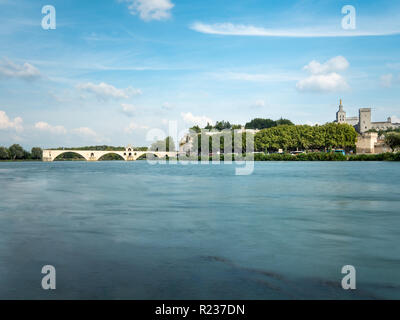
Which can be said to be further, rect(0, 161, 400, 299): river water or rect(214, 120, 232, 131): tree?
rect(214, 120, 232, 131): tree

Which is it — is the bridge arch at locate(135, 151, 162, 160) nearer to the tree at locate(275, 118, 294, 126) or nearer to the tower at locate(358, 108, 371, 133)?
the tree at locate(275, 118, 294, 126)

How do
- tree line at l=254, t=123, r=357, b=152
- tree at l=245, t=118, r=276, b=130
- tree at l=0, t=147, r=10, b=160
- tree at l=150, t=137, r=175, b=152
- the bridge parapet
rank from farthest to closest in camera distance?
1. tree at l=245, t=118, r=276, b=130
2. tree at l=150, t=137, r=175, b=152
3. the bridge parapet
4. tree at l=0, t=147, r=10, b=160
5. tree line at l=254, t=123, r=357, b=152

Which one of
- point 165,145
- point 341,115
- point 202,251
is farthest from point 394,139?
point 341,115

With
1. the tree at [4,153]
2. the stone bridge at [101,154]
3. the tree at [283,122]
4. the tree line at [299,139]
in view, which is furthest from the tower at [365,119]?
the tree at [4,153]

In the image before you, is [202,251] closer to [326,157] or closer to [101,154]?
[326,157]

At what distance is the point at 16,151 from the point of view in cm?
11925

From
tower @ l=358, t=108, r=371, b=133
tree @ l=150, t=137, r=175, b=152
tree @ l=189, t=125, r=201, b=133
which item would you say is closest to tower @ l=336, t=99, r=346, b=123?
tower @ l=358, t=108, r=371, b=133

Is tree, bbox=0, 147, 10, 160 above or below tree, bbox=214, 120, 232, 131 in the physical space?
below

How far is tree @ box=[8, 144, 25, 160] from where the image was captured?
388ft

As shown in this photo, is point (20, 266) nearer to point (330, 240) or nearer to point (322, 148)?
point (330, 240)

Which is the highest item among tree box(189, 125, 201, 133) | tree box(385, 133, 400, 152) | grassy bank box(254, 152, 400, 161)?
tree box(189, 125, 201, 133)
